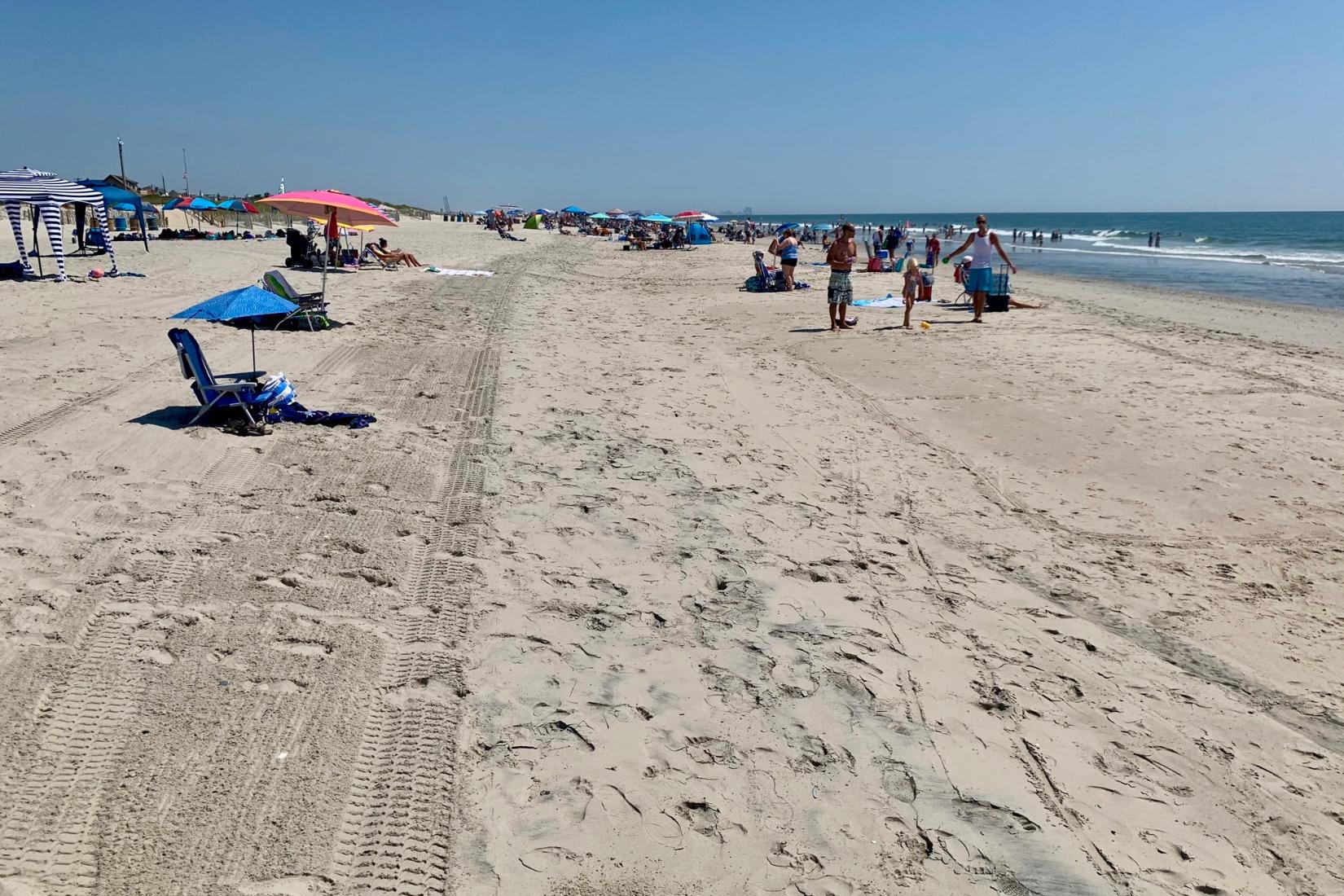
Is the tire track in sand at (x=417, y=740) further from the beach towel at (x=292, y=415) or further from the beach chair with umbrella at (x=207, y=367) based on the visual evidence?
the beach chair with umbrella at (x=207, y=367)

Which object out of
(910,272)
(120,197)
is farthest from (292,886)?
(120,197)

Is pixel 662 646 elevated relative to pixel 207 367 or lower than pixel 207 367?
lower

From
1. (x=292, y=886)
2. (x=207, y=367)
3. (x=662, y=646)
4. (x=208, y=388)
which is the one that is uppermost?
(x=207, y=367)

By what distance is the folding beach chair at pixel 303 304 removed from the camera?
35.2ft

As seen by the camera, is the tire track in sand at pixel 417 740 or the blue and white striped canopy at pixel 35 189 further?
the blue and white striped canopy at pixel 35 189

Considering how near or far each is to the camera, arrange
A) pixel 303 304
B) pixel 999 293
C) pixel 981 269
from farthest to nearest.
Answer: pixel 999 293 → pixel 981 269 → pixel 303 304

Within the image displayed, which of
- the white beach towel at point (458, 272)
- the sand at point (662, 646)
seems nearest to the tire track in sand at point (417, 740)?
the sand at point (662, 646)

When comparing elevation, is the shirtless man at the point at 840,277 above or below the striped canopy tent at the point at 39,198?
below

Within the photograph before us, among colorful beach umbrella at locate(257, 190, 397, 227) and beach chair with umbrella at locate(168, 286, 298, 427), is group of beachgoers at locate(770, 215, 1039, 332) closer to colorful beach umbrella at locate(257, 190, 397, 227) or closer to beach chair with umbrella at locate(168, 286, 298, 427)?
colorful beach umbrella at locate(257, 190, 397, 227)

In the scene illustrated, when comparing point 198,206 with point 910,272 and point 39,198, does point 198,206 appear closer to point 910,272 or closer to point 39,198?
point 39,198

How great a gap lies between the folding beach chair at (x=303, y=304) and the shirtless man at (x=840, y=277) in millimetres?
6936

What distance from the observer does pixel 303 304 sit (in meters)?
11.4

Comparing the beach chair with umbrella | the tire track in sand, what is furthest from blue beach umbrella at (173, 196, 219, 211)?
the tire track in sand

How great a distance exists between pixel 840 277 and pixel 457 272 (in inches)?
430
